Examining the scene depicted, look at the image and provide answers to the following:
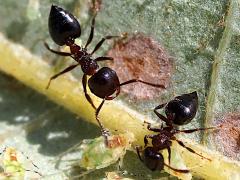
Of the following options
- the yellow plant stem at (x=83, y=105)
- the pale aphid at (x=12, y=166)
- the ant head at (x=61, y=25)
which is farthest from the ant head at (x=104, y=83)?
the pale aphid at (x=12, y=166)

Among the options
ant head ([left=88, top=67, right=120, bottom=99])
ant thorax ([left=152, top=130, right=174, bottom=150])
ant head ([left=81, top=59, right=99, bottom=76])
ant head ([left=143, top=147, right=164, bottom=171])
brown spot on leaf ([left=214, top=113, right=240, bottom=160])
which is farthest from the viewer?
ant head ([left=81, top=59, right=99, bottom=76])

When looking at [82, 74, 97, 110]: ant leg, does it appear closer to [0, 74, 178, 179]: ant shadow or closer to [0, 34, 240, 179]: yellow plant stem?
[0, 34, 240, 179]: yellow plant stem

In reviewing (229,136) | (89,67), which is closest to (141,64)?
(89,67)

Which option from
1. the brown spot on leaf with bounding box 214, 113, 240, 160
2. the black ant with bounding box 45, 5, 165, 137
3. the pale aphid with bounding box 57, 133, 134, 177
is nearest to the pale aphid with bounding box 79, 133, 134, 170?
the pale aphid with bounding box 57, 133, 134, 177

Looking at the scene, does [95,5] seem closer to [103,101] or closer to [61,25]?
→ [61,25]

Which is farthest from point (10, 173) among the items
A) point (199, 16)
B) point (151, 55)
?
point (199, 16)

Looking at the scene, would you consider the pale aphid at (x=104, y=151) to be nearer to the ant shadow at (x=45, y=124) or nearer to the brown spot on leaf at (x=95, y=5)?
the ant shadow at (x=45, y=124)

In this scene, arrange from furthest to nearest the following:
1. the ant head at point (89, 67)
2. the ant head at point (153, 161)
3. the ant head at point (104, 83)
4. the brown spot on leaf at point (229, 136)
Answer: the ant head at point (89, 67) < the ant head at point (104, 83) < the ant head at point (153, 161) < the brown spot on leaf at point (229, 136)
